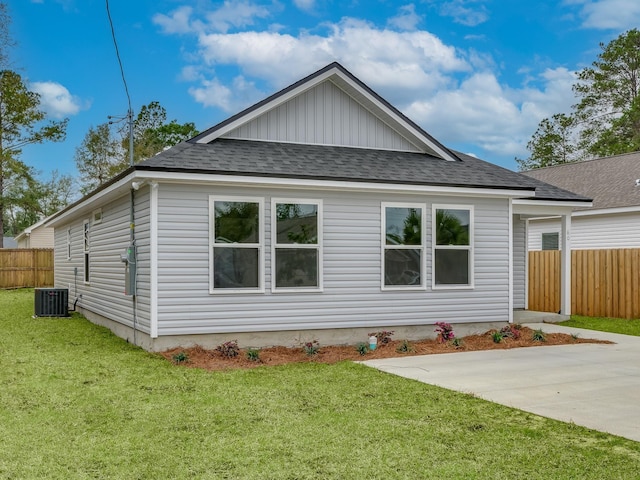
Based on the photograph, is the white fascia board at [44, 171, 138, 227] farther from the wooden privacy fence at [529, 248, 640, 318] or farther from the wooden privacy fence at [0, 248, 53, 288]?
the wooden privacy fence at [0, 248, 53, 288]

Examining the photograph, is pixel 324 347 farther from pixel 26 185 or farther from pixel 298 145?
pixel 26 185

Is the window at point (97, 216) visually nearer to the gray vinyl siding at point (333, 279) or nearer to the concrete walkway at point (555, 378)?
the gray vinyl siding at point (333, 279)

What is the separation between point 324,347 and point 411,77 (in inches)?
556

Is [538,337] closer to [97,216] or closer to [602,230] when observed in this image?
[602,230]

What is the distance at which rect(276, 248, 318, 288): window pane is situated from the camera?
1044cm

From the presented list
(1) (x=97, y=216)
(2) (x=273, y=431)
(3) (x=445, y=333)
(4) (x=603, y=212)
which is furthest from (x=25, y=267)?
(2) (x=273, y=431)

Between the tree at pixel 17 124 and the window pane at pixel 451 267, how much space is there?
28.3 meters

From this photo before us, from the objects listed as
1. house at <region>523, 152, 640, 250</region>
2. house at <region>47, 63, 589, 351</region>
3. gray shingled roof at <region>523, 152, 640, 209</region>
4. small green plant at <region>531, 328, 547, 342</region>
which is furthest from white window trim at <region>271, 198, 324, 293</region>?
gray shingled roof at <region>523, 152, 640, 209</region>

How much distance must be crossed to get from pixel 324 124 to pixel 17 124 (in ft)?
89.2

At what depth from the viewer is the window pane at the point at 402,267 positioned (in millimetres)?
11164

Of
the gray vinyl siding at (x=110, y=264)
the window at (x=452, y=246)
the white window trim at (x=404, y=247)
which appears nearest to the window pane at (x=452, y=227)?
the window at (x=452, y=246)

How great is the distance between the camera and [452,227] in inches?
458

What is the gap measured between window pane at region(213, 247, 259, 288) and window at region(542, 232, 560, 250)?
1296cm

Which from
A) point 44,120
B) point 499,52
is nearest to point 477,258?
point 499,52
